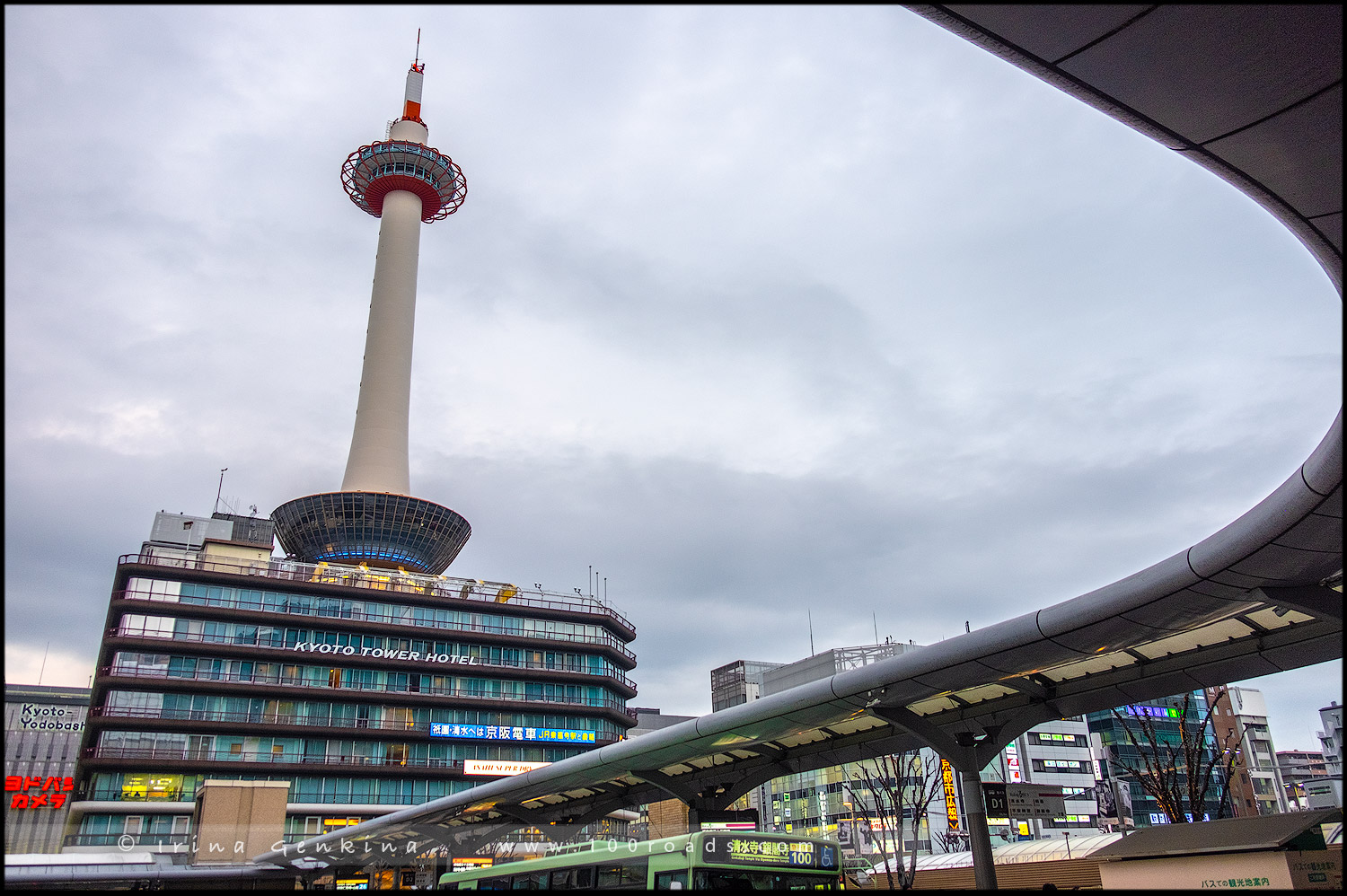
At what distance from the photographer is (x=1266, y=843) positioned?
16.9 m

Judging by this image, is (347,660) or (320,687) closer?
→ (320,687)

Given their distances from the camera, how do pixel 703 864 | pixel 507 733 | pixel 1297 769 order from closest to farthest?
1. pixel 703 864
2. pixel 507 733
3. pixel 1297 769

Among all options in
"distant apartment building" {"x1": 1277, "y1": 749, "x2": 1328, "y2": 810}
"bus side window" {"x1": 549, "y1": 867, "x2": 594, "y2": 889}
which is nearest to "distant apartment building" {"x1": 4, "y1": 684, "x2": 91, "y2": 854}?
"bus side window" {"x1": 549, "y1": 867, "x2": 594, "y2": 889}

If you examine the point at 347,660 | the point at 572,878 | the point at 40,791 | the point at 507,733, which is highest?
the point at 347,660

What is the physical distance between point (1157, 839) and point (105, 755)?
7207cm

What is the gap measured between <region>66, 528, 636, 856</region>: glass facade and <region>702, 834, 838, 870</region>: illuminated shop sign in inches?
2274

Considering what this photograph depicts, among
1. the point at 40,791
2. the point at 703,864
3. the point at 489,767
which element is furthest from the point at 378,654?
the point at 703,864

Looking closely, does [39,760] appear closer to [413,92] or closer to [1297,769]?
[413,92]

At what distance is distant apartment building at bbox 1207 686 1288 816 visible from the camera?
10175 centimetres

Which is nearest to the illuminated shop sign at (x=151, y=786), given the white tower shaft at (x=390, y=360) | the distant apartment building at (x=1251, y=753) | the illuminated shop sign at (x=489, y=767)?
the illuminated shop sign at (x=489, y=767)

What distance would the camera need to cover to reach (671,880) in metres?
16.9

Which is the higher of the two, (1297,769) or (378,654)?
(378,654)

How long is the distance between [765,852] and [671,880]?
191 cm

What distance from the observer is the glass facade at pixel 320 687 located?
225 feet
